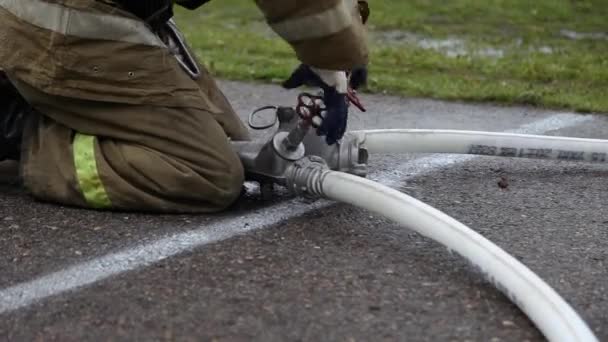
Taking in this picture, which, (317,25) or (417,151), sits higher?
(317,25)

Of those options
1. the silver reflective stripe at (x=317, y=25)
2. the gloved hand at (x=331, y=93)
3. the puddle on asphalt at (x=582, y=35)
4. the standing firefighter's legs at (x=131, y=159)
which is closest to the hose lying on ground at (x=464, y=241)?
the gloved hand at (x=331, y=93)

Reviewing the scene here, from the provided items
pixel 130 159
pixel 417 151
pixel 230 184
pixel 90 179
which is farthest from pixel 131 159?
pixel 417 151

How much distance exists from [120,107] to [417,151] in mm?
1085

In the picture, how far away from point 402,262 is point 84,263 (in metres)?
0.83

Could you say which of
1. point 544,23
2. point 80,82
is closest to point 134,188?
point 80,82

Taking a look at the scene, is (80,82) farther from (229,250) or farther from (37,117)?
(229,250)

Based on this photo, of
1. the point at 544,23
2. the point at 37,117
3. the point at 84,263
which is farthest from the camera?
the point at 544,23

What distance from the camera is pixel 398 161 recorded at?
4.04 m

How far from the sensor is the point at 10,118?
344cm

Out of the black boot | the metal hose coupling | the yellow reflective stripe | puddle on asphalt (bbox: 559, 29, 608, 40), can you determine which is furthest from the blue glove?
puddle on asphalt (bbox: 559, 29, 608, 40)

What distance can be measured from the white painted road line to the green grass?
184cm

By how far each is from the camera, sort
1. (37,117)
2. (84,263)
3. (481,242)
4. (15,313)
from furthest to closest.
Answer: (37,117) < (84,263) < (481,242) < (15,313)

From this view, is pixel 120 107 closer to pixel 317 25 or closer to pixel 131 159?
pixel 131 159

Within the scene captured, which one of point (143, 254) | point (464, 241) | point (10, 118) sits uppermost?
point (10, 118)
